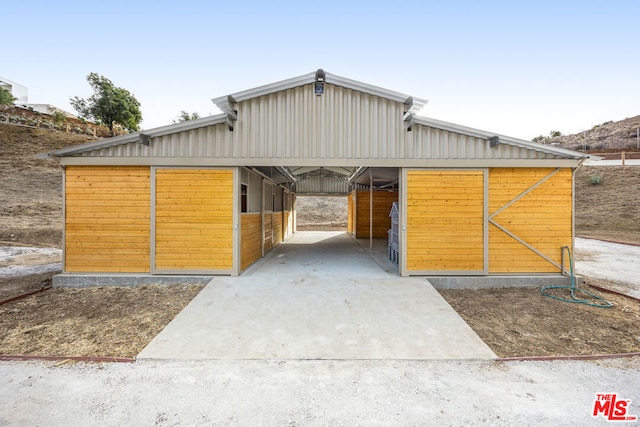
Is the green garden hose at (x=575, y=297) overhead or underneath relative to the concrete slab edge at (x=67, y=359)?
overhead

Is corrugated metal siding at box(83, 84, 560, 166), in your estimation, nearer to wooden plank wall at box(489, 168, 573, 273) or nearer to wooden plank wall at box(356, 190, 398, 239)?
wooden plank wall at box(489, 168, 573, 273)

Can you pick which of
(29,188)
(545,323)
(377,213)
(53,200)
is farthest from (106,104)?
(545,323)

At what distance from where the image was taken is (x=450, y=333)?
388 centimetres

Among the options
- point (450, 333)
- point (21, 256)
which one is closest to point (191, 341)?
point (450, 333)

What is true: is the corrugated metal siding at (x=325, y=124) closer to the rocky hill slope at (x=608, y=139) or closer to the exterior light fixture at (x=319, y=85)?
the exterior light fixture at (x=319, y=85)

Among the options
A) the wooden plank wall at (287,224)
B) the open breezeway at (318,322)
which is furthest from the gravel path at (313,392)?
the wooden plank wall at (287,224)

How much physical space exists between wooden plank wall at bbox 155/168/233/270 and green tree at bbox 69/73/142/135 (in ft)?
126

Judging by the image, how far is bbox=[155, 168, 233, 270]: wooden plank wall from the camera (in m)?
6.04

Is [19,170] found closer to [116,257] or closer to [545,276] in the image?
[116,257]

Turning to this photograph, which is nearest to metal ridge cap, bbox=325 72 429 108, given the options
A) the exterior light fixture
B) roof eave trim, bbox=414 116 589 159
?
the exterior light fixture

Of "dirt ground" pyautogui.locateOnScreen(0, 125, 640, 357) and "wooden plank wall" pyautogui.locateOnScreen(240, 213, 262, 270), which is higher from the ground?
"wooden plank wall" pyautogui.locateOnScreen(240, 213, 262, 270)

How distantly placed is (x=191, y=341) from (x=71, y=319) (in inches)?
94.3

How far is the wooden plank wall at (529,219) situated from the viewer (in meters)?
6.10

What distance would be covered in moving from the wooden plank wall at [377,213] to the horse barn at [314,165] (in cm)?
805
